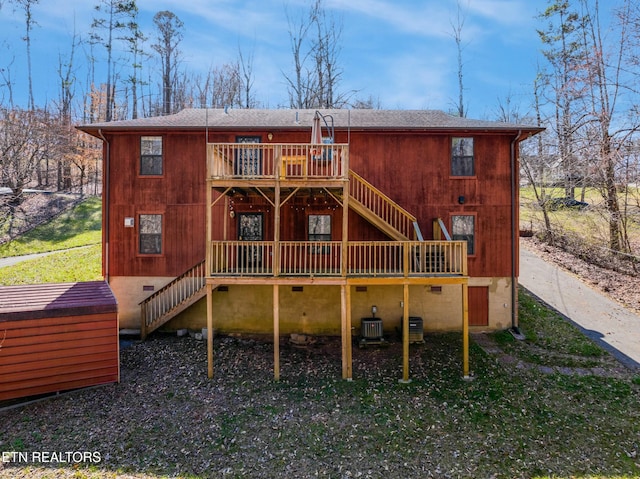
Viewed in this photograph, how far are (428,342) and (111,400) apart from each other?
9283mm

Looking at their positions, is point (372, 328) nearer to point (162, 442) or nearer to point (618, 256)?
point (162, 442)

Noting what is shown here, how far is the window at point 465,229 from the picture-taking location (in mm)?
11602

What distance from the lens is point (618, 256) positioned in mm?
16500

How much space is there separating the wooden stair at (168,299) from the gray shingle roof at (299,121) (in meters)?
5.23

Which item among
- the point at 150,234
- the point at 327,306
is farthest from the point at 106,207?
the point at 327,306

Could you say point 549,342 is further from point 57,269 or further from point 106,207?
point 57,269

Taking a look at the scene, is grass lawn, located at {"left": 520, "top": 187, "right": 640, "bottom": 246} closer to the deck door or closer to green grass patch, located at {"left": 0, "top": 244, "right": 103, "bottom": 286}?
the deck door

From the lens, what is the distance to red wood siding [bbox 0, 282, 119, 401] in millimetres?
7508

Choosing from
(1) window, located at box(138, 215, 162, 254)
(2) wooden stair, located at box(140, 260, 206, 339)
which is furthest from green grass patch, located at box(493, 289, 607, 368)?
(1) window, located at box(138, 215, 162, 254)

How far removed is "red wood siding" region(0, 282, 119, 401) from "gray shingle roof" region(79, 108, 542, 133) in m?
6.15

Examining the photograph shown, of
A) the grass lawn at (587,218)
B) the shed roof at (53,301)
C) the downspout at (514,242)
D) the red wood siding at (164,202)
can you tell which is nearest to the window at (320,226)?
the red wood siding at (164,202)

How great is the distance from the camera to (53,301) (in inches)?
325

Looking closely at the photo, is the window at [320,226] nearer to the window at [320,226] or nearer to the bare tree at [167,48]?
the window at [320,226]

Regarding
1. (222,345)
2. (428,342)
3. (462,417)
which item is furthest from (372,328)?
(222,345)
